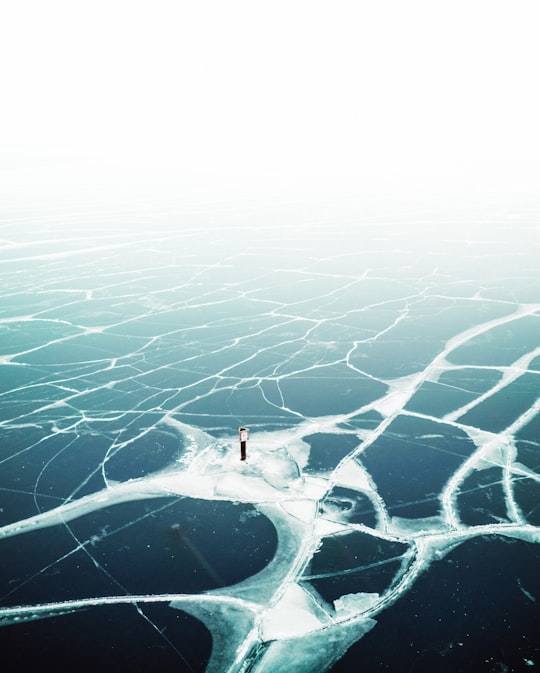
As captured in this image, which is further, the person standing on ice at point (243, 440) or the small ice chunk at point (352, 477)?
the person standing on ice at point (243, 440)

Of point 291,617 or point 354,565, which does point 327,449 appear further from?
point 291,617

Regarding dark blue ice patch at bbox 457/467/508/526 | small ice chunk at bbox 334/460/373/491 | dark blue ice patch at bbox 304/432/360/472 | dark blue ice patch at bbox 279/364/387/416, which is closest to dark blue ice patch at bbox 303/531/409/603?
small ice chunk at bbox 334/460/373/491

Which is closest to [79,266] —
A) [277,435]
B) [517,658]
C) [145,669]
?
[277,435]

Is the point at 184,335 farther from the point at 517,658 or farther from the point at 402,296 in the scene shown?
the point at 517,658

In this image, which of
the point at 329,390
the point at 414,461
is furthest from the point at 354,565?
the point at 329,390

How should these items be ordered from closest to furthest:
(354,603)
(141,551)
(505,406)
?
1. (354,603)
2. (141,551)
3. (505,406)

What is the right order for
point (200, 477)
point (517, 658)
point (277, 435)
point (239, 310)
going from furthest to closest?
point (239, 310)
point (277, 435)
point (200, 477)
point (517, 658)

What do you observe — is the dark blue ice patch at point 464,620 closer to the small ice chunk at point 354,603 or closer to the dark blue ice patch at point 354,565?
the small ice chunk at point 354,603

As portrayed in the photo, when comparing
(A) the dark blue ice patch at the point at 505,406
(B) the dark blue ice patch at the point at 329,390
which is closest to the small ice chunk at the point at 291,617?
(B) the dark blue ice patch at the point at 329,390
